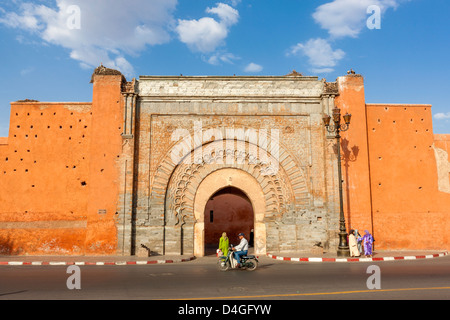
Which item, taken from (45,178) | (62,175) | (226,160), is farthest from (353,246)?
(45,178)

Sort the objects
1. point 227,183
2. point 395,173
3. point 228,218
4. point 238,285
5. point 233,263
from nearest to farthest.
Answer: point 238,285
point 233,263
point 227,183
point 395,173
point 228,218

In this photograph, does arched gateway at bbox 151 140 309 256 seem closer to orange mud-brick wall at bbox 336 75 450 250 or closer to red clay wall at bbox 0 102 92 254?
orange mud-brick wall at bbox 336 75 450 250

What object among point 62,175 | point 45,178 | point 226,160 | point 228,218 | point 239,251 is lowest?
point 239,251

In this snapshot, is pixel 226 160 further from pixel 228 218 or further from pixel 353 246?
pixel 228 218

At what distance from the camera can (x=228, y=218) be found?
2212 centimetres

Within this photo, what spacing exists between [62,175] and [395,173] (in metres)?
11.9

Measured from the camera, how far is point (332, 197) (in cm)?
1245

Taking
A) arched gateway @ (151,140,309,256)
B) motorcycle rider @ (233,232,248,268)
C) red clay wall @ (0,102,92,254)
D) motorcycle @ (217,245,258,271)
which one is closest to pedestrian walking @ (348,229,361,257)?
arched gateway @ (151,140,309,256)

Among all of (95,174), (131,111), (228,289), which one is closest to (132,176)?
(95,174)

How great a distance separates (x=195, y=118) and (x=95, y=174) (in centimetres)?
398

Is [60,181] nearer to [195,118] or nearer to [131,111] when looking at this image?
[131,111]

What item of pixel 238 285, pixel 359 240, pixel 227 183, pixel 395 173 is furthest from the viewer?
pixel 395 173
